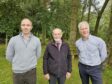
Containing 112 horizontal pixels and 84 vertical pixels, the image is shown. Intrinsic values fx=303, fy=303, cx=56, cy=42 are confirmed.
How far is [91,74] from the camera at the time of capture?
6.75 metres

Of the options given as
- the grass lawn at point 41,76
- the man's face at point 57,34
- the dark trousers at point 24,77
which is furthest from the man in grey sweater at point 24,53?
the grass lawn at point 41,76

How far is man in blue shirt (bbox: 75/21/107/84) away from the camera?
6.63 meters

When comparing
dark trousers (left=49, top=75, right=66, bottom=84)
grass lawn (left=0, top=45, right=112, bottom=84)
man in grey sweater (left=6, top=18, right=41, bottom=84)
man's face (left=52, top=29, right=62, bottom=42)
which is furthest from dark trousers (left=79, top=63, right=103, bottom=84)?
grass lawn (left=0, top=45, right=112, bottom=84)

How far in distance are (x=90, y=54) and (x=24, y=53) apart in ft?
4.91

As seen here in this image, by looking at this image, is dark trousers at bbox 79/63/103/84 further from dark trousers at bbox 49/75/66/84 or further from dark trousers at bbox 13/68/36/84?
dark trousers at bbox 13/68/36/84

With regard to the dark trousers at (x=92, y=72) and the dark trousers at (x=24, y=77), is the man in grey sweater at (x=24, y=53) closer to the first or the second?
the dark trousers at (x=24, y=77)

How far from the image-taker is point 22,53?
19.8 feet

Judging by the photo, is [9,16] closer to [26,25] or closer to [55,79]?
[55,79]

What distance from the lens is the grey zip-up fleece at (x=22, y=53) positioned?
238 inches

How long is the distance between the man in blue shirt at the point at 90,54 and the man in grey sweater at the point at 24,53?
1.06 meters

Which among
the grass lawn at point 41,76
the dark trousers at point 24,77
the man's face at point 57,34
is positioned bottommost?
the grass lawn at point 41,76

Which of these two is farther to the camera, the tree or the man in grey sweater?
the tree

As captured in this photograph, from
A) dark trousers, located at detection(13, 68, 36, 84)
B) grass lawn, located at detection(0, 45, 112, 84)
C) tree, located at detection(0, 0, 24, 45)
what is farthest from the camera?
tree, located at detection(0, 0, 24, 45)

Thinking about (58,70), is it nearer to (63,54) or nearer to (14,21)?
(63,54)
